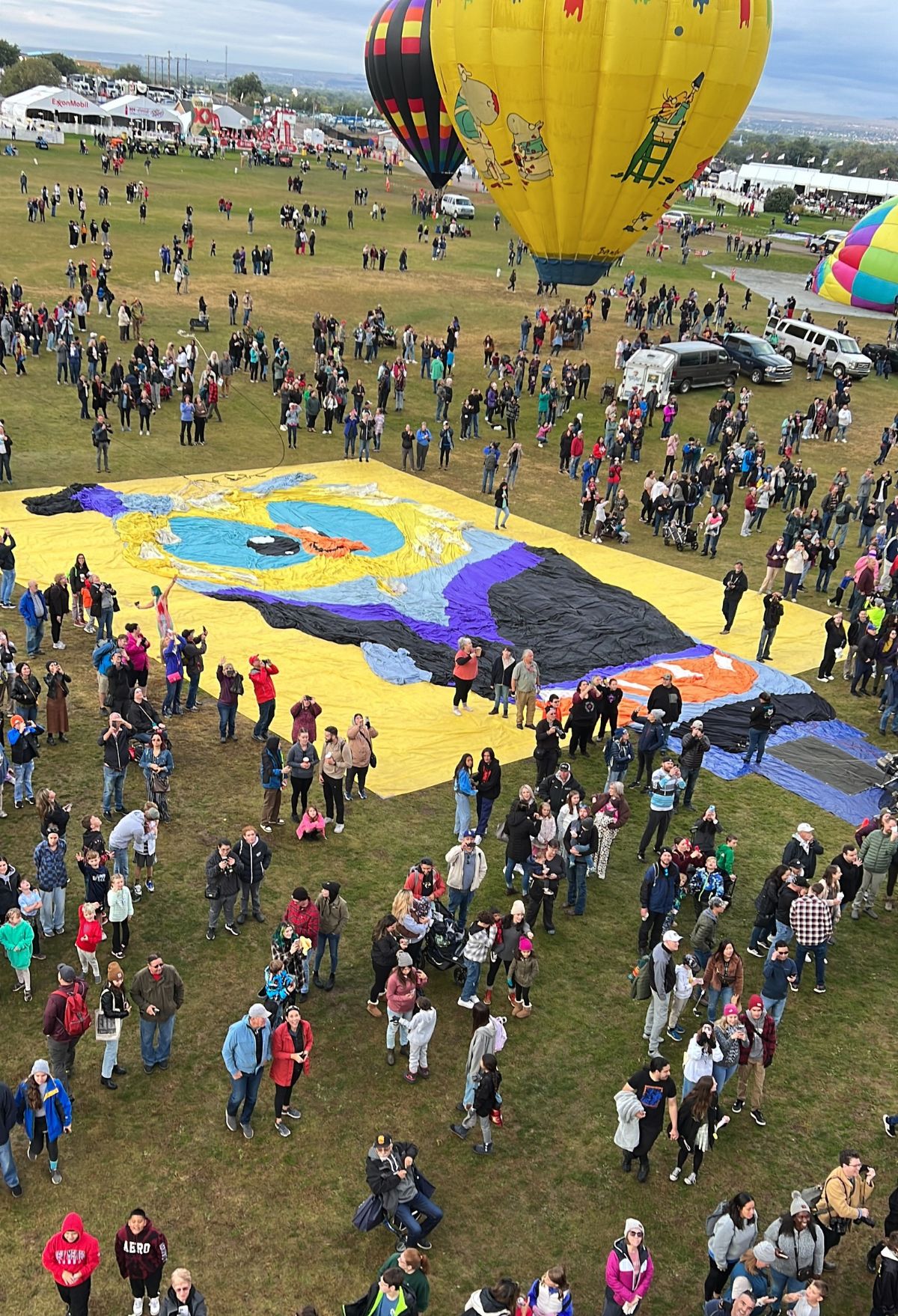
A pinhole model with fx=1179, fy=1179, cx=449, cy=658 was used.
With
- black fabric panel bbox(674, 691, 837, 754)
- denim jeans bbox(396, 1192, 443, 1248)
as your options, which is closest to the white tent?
black fabric panel bbox(674, 691, 837, 754)

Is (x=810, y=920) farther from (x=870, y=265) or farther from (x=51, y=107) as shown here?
(x=51, y=107)

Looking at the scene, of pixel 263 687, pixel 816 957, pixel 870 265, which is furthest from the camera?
pixel 870 265

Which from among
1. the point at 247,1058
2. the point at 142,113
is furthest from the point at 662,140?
the point at 142,113

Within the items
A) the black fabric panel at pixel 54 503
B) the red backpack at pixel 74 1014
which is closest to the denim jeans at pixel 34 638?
the black fabric panel at pixel 54 503

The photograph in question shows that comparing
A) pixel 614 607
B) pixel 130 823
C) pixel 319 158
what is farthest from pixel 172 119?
pixel 130 823

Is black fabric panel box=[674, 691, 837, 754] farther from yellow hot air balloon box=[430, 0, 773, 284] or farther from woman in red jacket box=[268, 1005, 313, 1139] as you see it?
yellow hot air balloon box=[430, 0, 773, 284]

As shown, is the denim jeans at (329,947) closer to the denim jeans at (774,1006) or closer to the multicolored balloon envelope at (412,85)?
the denim jeans at (774,1006)

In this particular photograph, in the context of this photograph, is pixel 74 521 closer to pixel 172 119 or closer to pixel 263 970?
pixel 263 970
